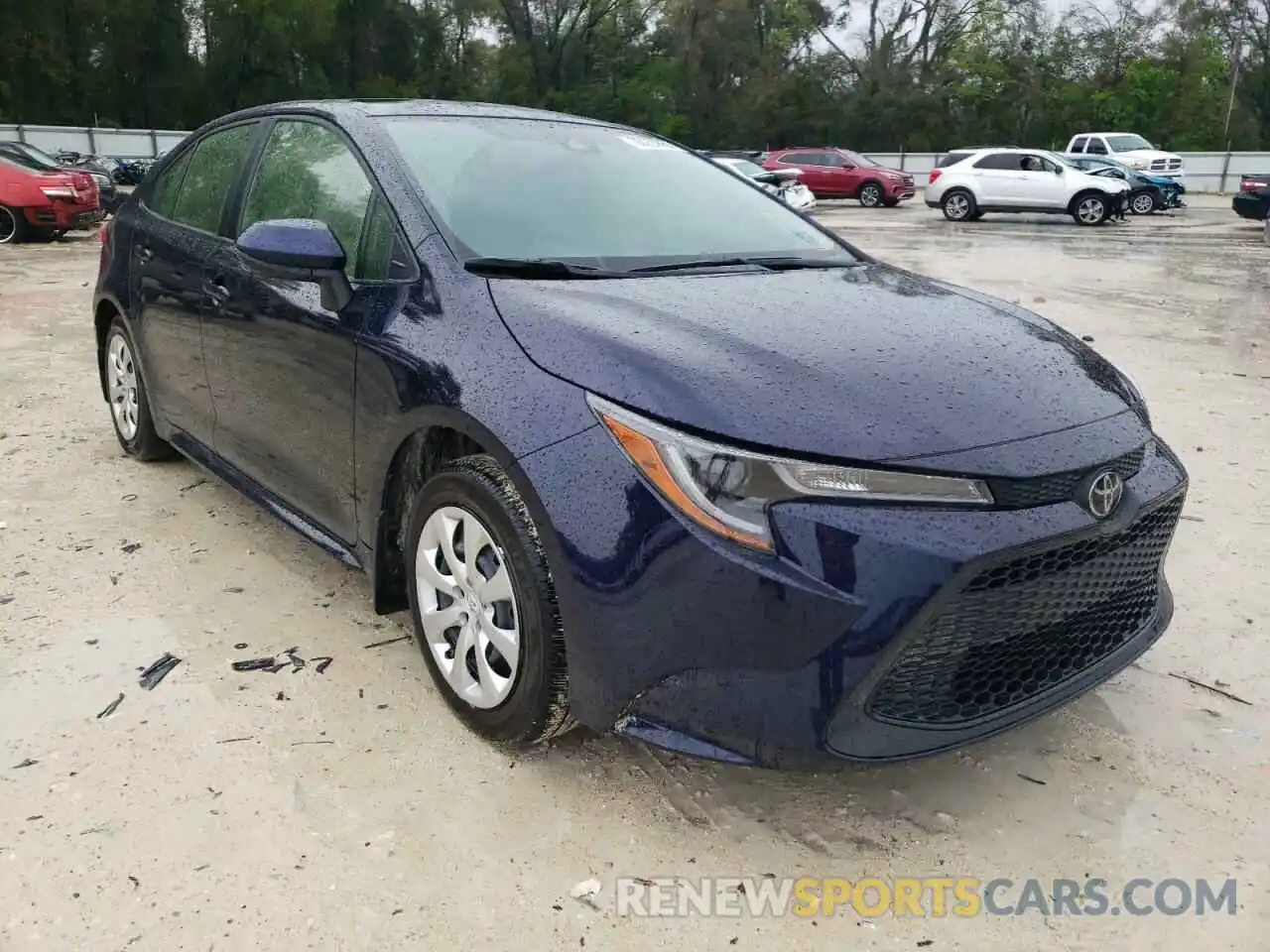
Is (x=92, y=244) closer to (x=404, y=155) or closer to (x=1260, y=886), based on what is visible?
(x=404, y=155)

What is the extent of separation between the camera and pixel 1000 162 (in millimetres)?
22312

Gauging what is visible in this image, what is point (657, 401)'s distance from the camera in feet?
6.98

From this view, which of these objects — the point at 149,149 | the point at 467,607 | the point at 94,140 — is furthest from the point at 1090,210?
the point at 94,140

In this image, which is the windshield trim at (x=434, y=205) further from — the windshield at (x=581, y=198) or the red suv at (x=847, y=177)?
the red suv at (x=847, y=177)

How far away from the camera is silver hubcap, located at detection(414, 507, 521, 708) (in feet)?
8.00

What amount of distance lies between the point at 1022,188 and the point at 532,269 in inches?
850

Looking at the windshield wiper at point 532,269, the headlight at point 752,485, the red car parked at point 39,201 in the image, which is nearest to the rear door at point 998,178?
the red car parked at point 39,201

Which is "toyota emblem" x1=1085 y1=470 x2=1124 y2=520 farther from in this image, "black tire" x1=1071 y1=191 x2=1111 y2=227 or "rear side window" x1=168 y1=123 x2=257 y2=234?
"black tire" x1=1071 y1=191 x2=1111 y2=227

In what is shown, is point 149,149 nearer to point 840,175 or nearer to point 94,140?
point 94,140

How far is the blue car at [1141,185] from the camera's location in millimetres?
23484

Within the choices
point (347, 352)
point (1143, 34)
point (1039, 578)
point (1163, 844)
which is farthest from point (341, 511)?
point (1143, 34)

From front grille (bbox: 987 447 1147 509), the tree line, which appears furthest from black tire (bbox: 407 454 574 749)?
the tree line

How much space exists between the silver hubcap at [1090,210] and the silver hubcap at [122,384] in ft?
67.4

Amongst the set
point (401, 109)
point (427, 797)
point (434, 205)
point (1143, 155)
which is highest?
point (1143, 155)
